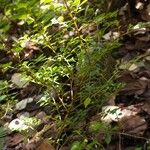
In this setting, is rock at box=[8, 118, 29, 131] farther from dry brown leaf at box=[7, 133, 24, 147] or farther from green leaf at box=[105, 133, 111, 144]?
green leaf at box=[105, 133, 111, 144]

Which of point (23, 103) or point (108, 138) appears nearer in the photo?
point (108, 138)

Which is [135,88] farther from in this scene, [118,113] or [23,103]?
[23,103]

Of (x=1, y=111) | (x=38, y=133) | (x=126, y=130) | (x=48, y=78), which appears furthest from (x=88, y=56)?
(x=1, y=111)

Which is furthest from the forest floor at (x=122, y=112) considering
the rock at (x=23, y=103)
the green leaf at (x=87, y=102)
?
the green leaf at (x=87, y=102)

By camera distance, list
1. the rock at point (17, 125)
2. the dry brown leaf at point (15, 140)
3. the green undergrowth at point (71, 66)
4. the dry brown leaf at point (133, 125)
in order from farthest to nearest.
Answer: the dry brown leaf at point (15, 140)
the rock at point (17, 125)
the dry brown leaf at point (133, 125)
the green undergrowth at point (71, 66)

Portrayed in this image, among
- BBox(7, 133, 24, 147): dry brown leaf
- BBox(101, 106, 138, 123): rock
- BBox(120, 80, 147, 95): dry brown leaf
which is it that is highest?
BBox(120, 80, 147, 95): dry brown leaf

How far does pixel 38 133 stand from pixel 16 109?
1.31 feet

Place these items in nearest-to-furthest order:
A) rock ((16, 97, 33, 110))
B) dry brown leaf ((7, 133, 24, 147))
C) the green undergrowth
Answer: the green undergrowth
dry brown leaf ((7, 133, 24, 147))
rock ((16, 97, 33, 110))

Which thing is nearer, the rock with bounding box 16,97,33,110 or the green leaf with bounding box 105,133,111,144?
the green leaf with bounding box 105,133,111,144

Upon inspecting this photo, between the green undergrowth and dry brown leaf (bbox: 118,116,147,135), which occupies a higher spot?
the green undergrowth

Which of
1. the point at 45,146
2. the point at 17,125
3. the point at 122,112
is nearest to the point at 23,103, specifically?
the point at 17,125

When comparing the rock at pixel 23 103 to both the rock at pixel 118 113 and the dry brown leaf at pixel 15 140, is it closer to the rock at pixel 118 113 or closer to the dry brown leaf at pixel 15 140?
the dry brown leaf at pixel 15 140

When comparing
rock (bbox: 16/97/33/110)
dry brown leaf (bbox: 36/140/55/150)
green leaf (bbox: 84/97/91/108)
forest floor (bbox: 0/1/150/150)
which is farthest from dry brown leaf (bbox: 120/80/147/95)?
rock (bbox: 16/97/33/110)

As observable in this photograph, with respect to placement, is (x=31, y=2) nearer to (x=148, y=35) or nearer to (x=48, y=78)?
(x=48, y=78)
